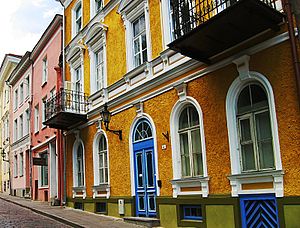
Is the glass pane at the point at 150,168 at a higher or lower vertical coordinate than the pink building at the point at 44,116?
lower

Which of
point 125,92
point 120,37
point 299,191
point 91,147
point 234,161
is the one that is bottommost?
point 299,191

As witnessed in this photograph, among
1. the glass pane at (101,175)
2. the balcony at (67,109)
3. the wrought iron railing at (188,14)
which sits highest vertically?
the wrought iron railing at (188,14)

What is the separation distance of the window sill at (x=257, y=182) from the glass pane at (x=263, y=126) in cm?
77

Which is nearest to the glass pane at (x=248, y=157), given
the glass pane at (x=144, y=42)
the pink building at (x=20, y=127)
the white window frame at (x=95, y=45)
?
the glass pane at (x=144, y=42)

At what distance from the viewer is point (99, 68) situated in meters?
14.9

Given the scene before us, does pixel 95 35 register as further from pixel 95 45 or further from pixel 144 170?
pixel 144 170

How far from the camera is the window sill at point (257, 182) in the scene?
23.2 feet

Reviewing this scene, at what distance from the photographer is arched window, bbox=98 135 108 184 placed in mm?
13891

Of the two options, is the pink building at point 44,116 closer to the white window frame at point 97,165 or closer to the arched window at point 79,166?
the arched window at point 79,166

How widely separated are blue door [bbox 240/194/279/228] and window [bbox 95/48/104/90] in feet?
27.5

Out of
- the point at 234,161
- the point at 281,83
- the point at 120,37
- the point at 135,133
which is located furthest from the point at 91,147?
the point at 281,83

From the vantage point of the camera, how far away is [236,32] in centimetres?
786

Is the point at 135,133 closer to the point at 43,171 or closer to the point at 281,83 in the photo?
the point at 281,83

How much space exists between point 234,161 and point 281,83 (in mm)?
2005
